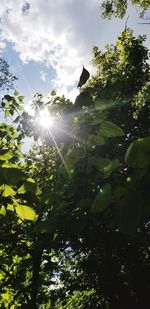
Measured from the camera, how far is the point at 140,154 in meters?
0.90

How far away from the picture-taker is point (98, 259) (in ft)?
39.6

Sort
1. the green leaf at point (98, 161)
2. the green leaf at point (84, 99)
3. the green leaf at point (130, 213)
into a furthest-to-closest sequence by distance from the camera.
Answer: the green leaf at point (98, 161) → the green leaf at point (84, 99) → the green leaf at point (130, 213)

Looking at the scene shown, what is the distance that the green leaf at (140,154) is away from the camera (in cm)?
90

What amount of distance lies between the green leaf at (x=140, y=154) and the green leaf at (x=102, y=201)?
0.41ft

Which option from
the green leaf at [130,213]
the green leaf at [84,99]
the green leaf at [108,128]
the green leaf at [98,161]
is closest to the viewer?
the green leaf at [130,213]

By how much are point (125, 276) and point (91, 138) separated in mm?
11336

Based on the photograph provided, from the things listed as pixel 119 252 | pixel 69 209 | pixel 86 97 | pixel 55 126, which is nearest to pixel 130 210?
pixel 86 97

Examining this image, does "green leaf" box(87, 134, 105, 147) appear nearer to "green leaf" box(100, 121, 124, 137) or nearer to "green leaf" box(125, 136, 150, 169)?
"green leaf" box(100, 121, 124, 137)

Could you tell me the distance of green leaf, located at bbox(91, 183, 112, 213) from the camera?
36.6 inches

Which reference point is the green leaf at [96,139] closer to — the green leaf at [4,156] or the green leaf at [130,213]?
the green leaf at [4,156]

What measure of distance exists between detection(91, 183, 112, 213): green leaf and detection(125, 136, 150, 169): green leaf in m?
0.13

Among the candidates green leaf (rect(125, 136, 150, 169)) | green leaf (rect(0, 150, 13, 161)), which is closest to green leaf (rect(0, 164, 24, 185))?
green leaf (rect(0, 150, 13, 161))

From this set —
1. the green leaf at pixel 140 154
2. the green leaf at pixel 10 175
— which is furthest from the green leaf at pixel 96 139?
the green leaf at pixel 140 154

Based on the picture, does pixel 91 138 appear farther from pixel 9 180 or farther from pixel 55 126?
pixel 9 180
